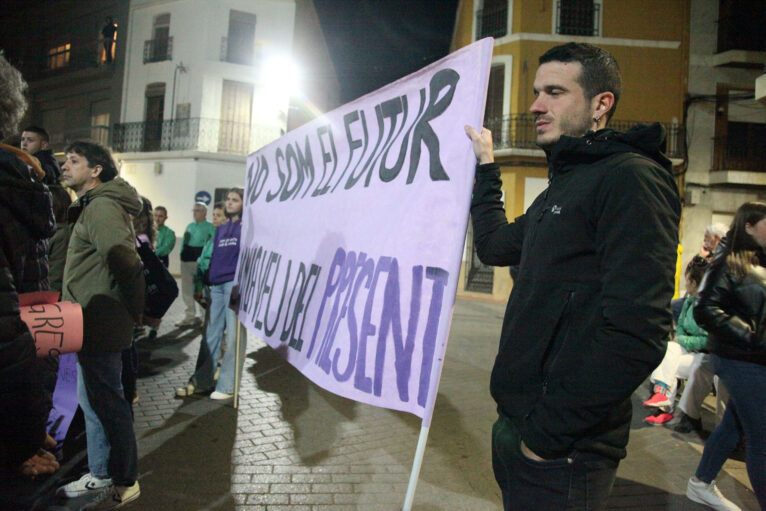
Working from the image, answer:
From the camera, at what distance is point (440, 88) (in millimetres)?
2094

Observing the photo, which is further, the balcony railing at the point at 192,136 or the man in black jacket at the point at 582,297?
the balcony railing at the point at 192,136

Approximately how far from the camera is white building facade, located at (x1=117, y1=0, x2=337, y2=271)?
20.9 meters

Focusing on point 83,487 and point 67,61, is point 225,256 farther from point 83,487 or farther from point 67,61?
point 67,61

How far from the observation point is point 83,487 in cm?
289

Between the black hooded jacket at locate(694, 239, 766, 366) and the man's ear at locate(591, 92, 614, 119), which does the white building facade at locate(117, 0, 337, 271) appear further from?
the man's ear at locate(591, 92, 614, 119)

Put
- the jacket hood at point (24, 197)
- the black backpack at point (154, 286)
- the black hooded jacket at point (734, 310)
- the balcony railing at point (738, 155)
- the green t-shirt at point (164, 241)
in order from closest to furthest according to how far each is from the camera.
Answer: the jacket hood at point (24, 197) → the black hooded jacket at point (734, 310) → the black backpack at point (154, 286) → the green t-shirt at point (164, 241) → the balcony railing at point (738, 155)

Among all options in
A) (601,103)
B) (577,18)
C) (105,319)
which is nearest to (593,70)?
(601,103)

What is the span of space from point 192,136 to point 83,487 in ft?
65.2

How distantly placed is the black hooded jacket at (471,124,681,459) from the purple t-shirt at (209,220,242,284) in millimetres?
3652

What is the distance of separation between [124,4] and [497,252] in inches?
1048

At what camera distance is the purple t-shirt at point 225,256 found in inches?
187

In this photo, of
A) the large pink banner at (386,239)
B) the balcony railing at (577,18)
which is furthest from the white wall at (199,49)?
the large pink banner at (386,239)

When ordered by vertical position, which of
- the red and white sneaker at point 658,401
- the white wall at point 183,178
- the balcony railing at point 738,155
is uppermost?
the balcony railing at point 738,155

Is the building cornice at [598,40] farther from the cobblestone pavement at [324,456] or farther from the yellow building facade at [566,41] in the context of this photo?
the cobblestone pavement at [324,456]
